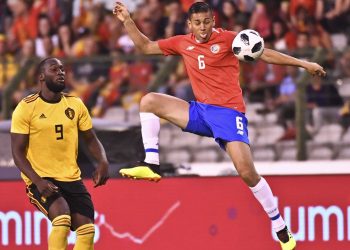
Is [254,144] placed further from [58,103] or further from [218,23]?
[58,103]

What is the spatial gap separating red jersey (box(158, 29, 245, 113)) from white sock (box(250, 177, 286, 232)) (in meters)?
0.69

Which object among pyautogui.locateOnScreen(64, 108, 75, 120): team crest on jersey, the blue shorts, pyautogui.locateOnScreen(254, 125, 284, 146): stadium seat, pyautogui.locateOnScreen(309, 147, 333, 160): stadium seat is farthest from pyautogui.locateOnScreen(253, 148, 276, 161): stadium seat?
pyautogui.locateOnScreen(64, 108, 75, 120): team crest on jersey

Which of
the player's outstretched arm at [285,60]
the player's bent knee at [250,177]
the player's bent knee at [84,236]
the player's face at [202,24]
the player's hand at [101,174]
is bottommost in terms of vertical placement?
the player's bent knee at [84,236]

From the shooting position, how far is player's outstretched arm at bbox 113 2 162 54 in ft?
36.5

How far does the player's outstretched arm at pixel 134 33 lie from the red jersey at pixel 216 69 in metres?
0.33

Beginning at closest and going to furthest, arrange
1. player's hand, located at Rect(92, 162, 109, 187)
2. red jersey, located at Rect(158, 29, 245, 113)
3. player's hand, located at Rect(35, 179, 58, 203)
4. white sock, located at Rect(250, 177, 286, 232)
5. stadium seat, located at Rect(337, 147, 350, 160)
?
player's hand, located at Rect(35, 179, 58, 203), player's hand, located at Rect(92, 162, 109, 187), red jersey, located at Rect(158, 29, 245, 113), white sock, located at Rect(250, 177, 286, 232), stadium seat, located at Rect(337, 147, 350, 160)

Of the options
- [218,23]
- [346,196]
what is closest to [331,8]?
[218,23]

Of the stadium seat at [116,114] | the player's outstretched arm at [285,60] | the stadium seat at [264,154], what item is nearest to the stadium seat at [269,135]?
the stadium seat at [264,154]

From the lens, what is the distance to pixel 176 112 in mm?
11148

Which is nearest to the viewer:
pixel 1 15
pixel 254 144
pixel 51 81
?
pixel 51 81

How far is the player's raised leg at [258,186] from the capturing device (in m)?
11.0

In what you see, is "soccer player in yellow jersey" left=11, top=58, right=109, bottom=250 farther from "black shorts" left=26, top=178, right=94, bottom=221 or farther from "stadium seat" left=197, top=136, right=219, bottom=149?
"stadium seat" left=197, top=136, right=219, bottom=149

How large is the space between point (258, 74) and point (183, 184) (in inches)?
129

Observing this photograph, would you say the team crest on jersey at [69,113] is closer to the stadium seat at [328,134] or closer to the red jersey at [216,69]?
the red jersey at [216,69]
